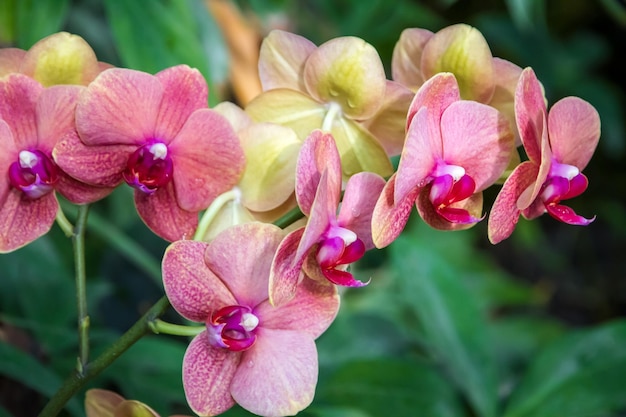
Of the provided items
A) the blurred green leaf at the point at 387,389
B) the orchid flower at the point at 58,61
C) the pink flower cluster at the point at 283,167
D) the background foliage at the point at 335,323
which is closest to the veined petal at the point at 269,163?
the pink flower cluster at the point at 283,167

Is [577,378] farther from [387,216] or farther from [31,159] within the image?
[31,159]

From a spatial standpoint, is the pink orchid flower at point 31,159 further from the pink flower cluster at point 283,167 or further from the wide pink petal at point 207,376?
the wide pink petal at point 207,376

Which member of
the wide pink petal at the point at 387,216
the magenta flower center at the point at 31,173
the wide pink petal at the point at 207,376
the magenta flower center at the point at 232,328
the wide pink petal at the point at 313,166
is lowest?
the wide pink petal at the point at 207,376

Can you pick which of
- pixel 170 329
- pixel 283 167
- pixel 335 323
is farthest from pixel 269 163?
pixel 335 323

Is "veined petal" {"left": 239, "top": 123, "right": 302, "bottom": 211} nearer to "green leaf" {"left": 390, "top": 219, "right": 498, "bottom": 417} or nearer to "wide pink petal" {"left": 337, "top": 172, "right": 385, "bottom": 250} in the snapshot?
"wide pink petal" {"left": 337, "top": 172, "right": 385, "bottom": 250}

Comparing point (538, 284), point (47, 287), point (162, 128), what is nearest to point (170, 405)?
point (47, 287)
